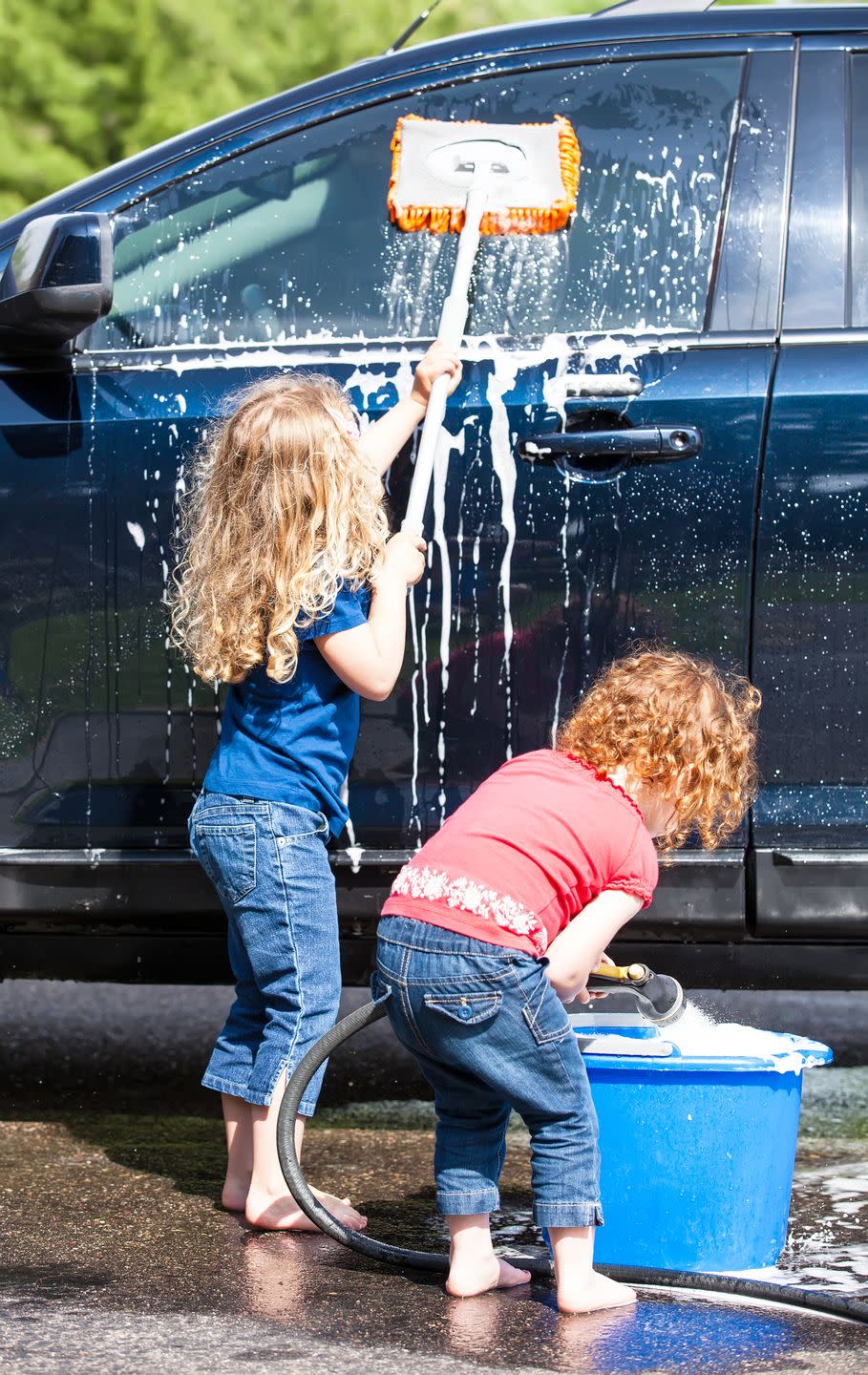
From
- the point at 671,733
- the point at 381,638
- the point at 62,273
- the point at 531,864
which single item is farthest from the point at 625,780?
the point at 62,273

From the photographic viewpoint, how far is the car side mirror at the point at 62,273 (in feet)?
→ 9.16

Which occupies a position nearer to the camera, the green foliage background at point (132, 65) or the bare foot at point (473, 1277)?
the bare foot at point (473, 1277)

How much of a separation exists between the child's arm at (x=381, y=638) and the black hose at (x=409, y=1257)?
54 cm

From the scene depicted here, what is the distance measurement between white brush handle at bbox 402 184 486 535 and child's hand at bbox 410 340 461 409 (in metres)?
0.01

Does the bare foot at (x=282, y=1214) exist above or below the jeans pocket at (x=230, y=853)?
below

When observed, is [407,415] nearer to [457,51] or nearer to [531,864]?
[457,51]

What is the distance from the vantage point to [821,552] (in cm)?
285

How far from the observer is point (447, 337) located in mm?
2895

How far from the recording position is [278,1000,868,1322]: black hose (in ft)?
7.86

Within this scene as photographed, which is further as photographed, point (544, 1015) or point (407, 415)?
point (407, 415)

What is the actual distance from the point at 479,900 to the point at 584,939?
16cm

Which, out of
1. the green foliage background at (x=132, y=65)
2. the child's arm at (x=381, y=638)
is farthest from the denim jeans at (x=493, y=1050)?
the green foliage background at (x=132, y=65)

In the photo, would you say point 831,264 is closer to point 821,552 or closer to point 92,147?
point 821,552

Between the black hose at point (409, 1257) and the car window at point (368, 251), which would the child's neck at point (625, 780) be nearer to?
the black hose at point (409, 1257)
